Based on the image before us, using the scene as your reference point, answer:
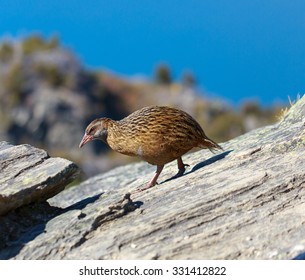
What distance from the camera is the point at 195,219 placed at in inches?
355

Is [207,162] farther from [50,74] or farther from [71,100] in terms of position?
[50,74]

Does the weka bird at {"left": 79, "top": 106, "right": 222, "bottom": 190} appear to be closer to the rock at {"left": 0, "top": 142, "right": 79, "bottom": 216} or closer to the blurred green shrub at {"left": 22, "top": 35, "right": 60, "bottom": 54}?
the rock at {"left": 0, "top": 142, "right": 79, "bottom": 216}

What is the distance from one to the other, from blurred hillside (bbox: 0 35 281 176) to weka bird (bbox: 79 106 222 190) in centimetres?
3899

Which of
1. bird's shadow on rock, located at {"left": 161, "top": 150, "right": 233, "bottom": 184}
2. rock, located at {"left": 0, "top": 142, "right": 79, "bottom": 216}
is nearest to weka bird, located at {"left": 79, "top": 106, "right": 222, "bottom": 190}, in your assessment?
bird's shadow on rock, located at {"left": 161, "top": 150, "right": 233, "bottom": 184}

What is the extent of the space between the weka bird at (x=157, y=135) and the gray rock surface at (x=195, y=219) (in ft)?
1.38

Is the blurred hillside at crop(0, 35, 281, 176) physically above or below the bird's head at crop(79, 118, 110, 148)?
above

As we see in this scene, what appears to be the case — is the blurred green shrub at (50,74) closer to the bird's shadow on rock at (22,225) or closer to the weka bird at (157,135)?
the weka bird at (157,135)

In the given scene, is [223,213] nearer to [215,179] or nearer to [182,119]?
[215,179]

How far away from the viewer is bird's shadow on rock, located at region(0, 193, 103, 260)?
9117mm

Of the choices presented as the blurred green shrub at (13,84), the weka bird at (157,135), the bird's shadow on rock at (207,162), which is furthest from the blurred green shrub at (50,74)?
the weka bird at (157,135)

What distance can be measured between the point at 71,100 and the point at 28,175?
177 feet

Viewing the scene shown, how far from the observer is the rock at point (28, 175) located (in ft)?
30.5
